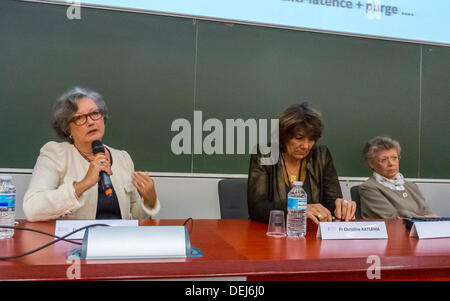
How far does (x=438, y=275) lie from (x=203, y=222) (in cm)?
86

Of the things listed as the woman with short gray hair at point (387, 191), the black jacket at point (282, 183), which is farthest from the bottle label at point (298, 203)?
the woman with short gray hair at point (387, 191)

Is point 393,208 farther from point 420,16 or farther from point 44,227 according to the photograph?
A: point 44,227

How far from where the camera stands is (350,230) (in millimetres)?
1273

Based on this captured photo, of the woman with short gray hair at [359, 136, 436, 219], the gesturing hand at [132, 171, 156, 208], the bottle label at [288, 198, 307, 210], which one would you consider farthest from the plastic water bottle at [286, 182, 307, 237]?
the woman with short gray hair at [359, 136, 436, 219]

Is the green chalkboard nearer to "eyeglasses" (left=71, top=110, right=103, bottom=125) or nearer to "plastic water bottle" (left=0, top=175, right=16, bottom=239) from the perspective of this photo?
"eyeglasses" (left=71, top=110, right=103, bottom=125)

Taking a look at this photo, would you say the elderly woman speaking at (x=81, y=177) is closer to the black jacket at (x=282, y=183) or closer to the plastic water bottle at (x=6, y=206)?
the plastic water bottle at (x=6, y=206)

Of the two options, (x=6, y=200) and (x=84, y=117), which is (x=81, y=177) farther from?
(x=6, y=200)

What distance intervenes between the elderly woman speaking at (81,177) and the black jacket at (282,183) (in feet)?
1.50

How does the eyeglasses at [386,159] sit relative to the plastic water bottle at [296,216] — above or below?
above

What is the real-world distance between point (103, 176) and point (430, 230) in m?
1.21

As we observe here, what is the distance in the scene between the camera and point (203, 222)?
159cm

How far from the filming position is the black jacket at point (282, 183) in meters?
1.79

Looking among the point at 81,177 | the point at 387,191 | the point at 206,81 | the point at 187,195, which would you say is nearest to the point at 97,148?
the point at 81,177

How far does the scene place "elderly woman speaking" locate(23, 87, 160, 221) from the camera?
1.45 meters
